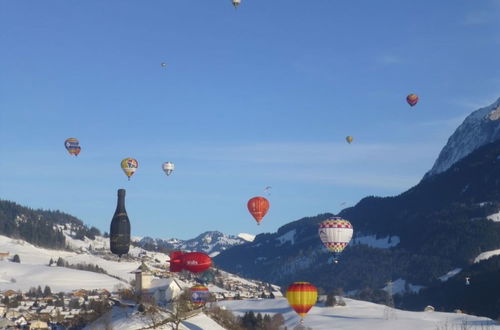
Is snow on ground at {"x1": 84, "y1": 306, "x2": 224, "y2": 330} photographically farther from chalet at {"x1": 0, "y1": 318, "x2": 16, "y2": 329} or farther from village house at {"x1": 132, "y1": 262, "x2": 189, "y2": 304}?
chalet at {"x1": 0, "y1": 318, "x2": 16, "y2": 329}

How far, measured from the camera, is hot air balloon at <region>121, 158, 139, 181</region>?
144250mm

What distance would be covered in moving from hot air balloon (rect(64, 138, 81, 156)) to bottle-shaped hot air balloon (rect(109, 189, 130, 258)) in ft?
184

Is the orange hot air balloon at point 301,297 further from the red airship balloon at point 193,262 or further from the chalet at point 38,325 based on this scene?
the chalet at point 38,325

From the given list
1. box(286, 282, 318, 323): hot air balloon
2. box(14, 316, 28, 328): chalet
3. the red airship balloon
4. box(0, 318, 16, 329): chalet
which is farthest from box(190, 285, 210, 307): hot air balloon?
box(14, 316, 28, 328): chalet

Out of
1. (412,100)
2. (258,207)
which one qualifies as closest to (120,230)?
(258,207)

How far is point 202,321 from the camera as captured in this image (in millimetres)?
127438

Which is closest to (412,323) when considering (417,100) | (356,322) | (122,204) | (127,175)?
(356,322)

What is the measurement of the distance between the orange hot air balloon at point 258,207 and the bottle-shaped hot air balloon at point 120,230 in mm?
37732

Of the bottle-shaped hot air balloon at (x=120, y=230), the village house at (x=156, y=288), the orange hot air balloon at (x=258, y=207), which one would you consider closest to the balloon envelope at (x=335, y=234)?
the orange hot air balloon at (x=258, y=207)

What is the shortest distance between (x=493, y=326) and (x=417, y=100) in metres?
53.0

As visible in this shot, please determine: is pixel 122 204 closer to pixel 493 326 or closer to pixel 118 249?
pixel 118 249

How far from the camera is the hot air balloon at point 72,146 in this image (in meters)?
157

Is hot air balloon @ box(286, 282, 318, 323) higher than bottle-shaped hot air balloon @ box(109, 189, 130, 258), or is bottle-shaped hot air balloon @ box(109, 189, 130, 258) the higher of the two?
bottle-shaped hot air balloon @ box(109, 189, 130, 258)

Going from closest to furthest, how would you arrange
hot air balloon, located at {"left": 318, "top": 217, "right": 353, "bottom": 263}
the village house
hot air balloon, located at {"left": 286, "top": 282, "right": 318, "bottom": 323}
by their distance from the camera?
hot air balloon, located at {"left": 286, "top": 282, "right": 318, "bottom": 323} → hot air balloon, located at {"left": 318, "top": 217, "right": 353, "bottom": 263} → the village house
